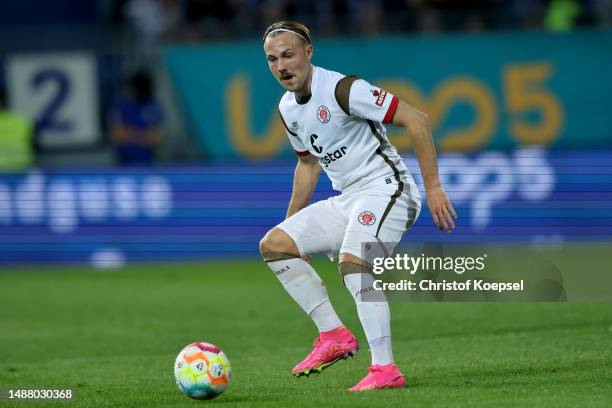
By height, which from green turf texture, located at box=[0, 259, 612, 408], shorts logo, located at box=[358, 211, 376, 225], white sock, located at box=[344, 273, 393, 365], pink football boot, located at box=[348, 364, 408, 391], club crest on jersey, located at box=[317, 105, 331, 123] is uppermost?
club crest on jersey, located at box=[317, 105, 331, 123]

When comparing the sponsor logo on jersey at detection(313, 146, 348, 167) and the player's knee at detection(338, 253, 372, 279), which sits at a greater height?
the sponsor logo on jersey at detection(313, 146, 348, 167)

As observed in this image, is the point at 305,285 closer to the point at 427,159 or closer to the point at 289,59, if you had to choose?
the point at 427,159

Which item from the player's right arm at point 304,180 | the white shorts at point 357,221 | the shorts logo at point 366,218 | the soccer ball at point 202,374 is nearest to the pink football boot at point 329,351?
the white shorts at point 357,221

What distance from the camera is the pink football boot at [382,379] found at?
297 inches

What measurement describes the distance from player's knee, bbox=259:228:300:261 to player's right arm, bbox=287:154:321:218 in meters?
0.41

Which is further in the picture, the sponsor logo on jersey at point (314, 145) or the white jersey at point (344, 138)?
the sponsor logo on jersey at point (314, 145)

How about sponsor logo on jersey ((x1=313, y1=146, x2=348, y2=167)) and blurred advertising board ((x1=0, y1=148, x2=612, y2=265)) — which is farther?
blurred advertising board ((x1=0, y1=148, x2=612, y2=265))

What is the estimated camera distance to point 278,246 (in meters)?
8.09

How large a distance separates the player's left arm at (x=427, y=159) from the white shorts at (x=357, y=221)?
43 centimetres

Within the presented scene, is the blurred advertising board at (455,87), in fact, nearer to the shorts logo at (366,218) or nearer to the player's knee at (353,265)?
the shorts logo at (366,218)

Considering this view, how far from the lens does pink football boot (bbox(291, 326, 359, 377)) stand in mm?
7961

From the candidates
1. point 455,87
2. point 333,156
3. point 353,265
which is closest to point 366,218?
point 353,265

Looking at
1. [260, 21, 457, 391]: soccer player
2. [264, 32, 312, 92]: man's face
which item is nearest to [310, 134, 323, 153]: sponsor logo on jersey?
[260, 21, 457, 391]: soccer player

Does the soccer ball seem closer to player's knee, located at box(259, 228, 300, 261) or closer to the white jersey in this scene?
player's knee, located at box(259, 228, 300, 261)
